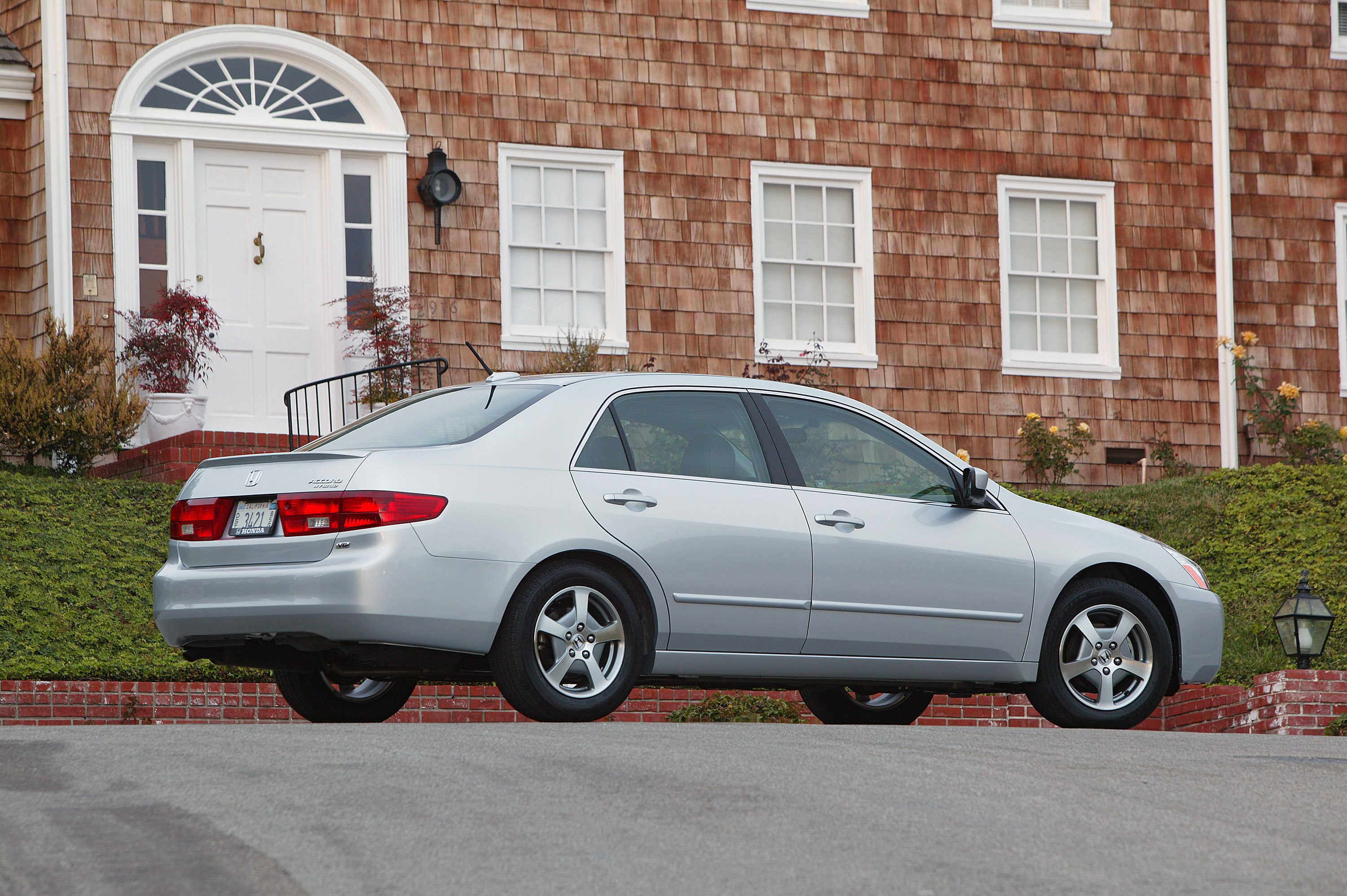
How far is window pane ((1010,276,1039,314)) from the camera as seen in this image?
18.1m

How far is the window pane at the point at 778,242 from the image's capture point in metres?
17.5

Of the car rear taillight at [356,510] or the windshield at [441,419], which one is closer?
the car rear taillight at [356,510]

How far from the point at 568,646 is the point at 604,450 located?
813 millimetres

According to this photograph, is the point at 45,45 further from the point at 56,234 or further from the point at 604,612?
the point at 604,612

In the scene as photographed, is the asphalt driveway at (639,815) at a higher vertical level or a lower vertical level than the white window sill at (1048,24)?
lower

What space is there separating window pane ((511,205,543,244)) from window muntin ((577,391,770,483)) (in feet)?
29.3

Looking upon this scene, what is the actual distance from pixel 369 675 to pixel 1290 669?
18.5 ft

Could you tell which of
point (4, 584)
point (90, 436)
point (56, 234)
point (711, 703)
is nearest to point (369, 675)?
point (711, 703)

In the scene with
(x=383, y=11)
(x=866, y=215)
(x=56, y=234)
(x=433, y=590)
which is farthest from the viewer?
(x=866, y=215)

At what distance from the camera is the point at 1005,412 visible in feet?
57.9

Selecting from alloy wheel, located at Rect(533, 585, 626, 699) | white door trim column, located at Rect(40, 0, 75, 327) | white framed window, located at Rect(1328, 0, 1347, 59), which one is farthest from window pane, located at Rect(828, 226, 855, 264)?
alloy wheel, located at Rect(533, 585, 626, 699)

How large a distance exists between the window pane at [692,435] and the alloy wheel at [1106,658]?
1.67 m

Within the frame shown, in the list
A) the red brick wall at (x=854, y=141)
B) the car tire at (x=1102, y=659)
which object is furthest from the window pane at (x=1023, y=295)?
the car tire at (x=1102, y=659)

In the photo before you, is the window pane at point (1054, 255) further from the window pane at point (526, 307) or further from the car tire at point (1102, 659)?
the car tire at point (1102, 659)
